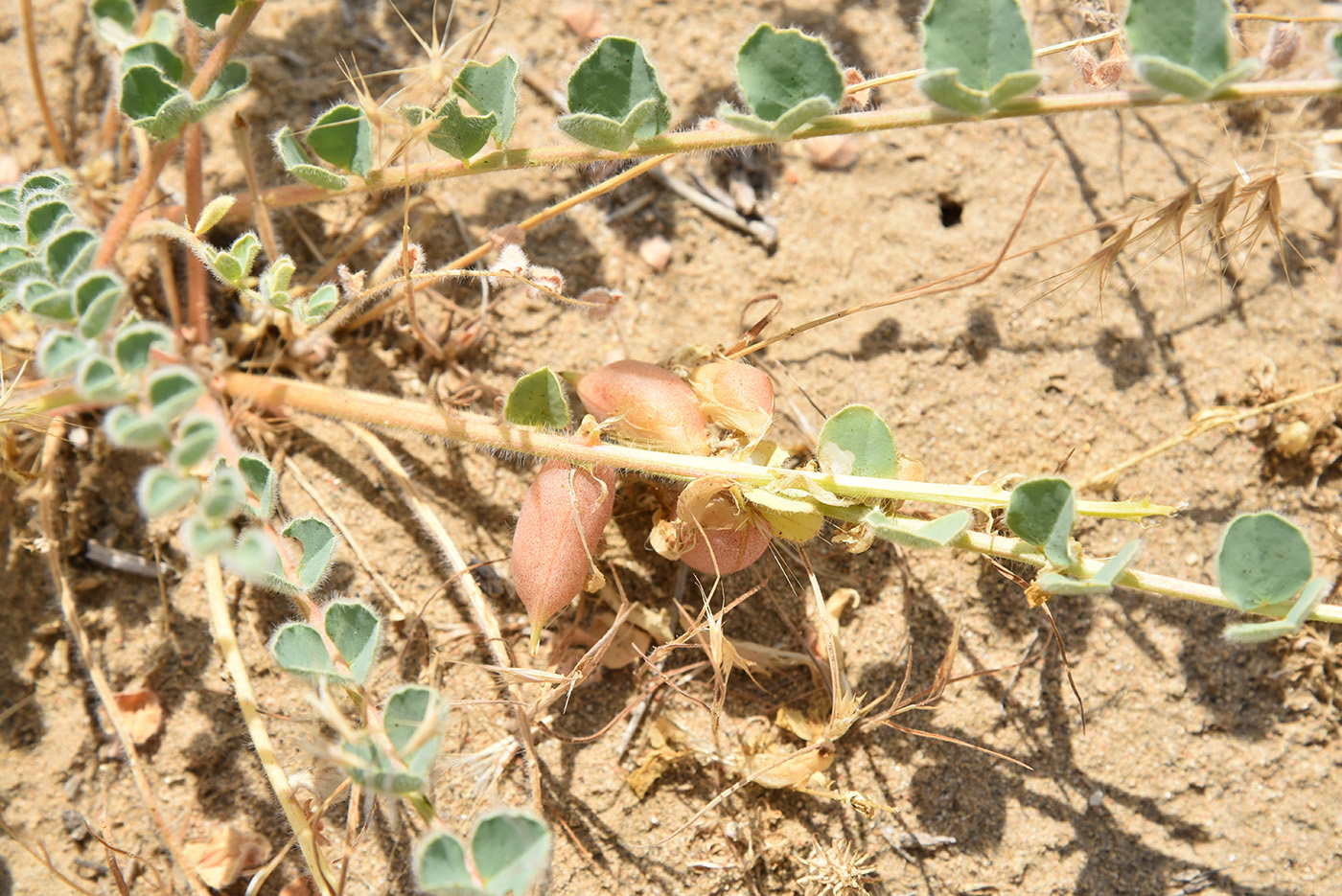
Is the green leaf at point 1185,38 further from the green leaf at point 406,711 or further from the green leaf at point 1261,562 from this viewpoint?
the green leaf at point 406,711

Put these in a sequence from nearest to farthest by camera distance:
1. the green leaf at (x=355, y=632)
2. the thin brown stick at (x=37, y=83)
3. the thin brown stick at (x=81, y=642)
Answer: the green leaf at (x=355, y=632)
the thin brown stick at (x=81, y=642)
the thin brown stick at (x=37, y=83)

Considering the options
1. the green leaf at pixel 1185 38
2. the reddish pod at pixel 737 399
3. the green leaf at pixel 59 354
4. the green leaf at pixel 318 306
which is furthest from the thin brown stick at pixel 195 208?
the green leaf at pixel 1185 38

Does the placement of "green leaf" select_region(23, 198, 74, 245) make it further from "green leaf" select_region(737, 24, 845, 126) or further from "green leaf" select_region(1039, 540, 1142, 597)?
"green leaf" select_region(1039, 540, 1142, 597)

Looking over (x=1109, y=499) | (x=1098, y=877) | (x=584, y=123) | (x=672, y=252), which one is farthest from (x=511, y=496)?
(x=1098, y=877)

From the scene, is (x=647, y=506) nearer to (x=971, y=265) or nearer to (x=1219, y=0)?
(x=971, y=265)

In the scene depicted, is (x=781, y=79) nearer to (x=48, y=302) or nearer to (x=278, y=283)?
(x=278, y=283)
